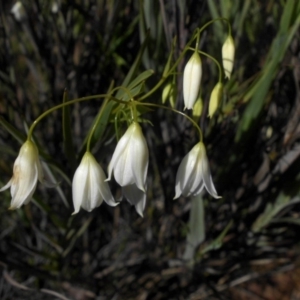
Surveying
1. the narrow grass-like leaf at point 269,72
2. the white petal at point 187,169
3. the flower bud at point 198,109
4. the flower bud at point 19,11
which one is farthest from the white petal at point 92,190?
the flower bud at point 19,11

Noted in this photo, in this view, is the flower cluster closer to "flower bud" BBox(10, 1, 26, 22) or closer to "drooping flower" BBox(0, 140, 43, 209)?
"drooping flower" BBox(0, 140, 43, 209)

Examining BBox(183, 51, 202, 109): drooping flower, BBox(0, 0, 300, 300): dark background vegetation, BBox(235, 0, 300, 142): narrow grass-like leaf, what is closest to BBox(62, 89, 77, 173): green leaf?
BBox(0, 0, 300, 300): dark background vegetation

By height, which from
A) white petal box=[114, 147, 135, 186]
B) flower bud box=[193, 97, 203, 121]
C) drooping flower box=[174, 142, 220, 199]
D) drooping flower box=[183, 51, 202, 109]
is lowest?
drooping flower box=[174, 142, 220, 199]

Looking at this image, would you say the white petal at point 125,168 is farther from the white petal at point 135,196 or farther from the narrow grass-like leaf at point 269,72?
the narrow grass-like leaf at point 269,72

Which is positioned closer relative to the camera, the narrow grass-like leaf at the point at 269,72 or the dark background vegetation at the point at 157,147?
the narrow grass-like leaf at the point at 269,72

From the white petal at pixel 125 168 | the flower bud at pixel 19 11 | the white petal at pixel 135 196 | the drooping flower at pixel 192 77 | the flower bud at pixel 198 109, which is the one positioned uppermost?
the flower bud at pixel 19 11

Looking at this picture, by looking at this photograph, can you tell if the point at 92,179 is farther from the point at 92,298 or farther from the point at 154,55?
the point at 92,298
